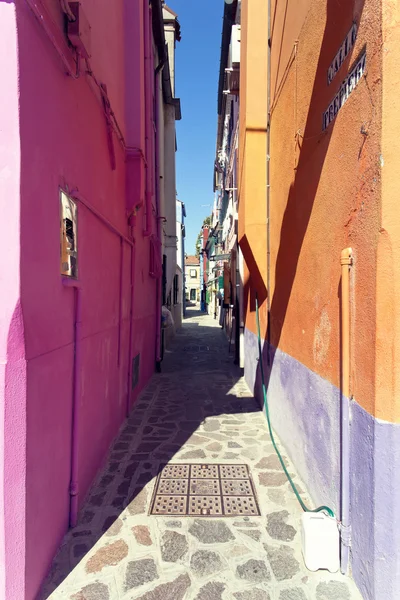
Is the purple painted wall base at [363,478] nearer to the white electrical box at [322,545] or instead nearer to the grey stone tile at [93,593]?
the white electrical box at [322,545]

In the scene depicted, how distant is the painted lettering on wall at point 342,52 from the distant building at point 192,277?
5168 centimetres

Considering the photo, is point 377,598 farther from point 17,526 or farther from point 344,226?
point 344,226

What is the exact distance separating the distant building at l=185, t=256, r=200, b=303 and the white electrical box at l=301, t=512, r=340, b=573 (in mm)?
52278

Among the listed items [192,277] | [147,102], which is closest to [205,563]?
[147,102]

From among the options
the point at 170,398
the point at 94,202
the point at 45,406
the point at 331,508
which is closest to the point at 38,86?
the point at 94,202

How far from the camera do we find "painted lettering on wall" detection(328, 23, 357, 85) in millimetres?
2352

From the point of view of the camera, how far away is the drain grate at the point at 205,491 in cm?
318

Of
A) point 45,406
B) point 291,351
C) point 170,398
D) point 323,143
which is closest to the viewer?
point 45,406

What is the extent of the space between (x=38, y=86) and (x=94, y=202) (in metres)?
1.38

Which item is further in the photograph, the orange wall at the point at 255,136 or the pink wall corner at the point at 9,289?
the orange wall at the point at 255,136

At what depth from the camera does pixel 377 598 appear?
2059 millimetres

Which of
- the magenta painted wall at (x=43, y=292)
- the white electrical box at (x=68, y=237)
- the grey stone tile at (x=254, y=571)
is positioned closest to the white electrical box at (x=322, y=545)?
the grey stone tile at (x=254, y=571)

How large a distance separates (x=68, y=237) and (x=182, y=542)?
8.41 feet

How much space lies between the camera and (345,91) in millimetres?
2492
